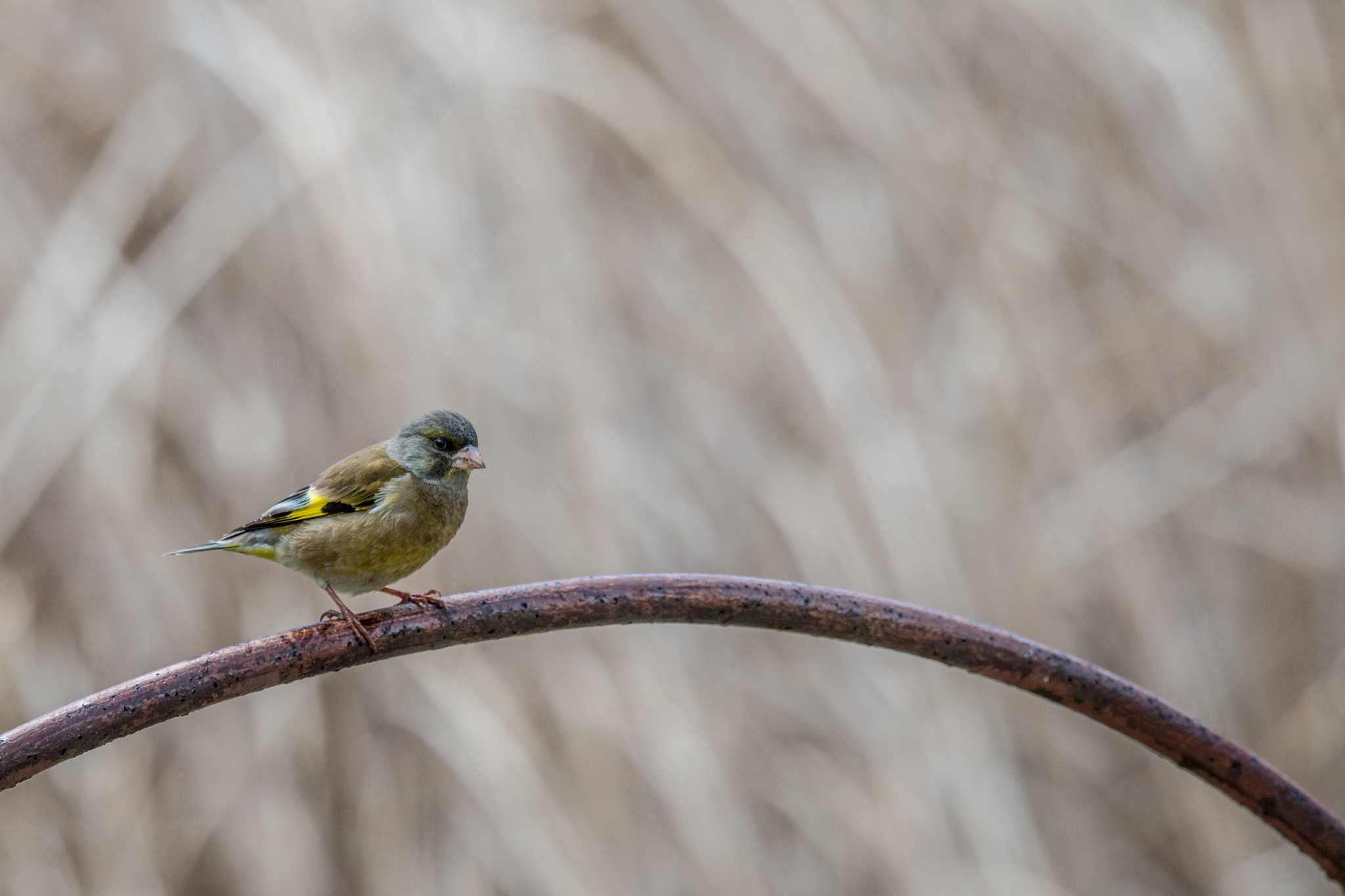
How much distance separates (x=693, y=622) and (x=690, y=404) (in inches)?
64.8

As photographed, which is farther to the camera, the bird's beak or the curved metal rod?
the bird's beak

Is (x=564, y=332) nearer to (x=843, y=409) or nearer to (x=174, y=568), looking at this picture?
(x=843, y=409)

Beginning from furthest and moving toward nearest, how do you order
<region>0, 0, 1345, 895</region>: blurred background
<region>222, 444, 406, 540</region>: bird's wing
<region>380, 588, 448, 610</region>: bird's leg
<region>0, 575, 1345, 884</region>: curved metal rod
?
<region>0, 0, 1345, 895</region>: blurred background
<region>222, 444, 406, 540</region>: bird's wing
<region>380, 588, 448, 610</region>: bird's leg
<region>0, 575, 1345, 884</region>: curved metal rod

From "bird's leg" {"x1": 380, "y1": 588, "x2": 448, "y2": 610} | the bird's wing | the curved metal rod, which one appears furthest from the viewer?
the bird's wing

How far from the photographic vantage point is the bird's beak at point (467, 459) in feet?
3.28

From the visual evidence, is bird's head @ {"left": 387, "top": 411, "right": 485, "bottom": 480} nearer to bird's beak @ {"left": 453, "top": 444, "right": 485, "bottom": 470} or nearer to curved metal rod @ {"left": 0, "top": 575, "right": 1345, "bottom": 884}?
bird's beak @ {"left": 453, "top": 444, "right": 485, "bottom": 470}

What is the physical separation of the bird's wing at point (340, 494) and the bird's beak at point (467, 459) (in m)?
0.05

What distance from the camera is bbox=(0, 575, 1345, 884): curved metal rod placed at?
55cm

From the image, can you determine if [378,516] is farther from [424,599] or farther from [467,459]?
[424,599]

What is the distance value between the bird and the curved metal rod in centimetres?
25

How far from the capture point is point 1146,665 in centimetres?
228

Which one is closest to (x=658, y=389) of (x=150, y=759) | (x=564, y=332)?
(x=564, y=332)

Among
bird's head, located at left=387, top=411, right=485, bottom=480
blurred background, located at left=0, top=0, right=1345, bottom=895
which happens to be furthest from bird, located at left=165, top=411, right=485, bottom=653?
blurred background, located at left=0, top=0, right=1345, bottom=895

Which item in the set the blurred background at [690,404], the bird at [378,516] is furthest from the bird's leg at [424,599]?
the blurred background at [690,404]
